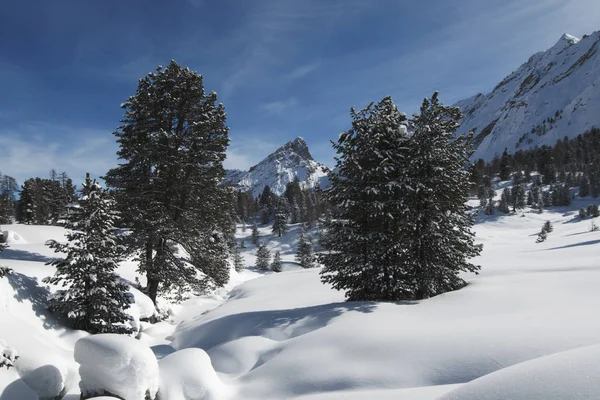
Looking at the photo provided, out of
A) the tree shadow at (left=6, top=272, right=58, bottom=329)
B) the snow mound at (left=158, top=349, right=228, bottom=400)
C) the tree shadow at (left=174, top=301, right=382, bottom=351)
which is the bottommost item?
the tree shadow at (left=174, top=301, right=382, bottom=351)

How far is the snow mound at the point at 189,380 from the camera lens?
626 cm

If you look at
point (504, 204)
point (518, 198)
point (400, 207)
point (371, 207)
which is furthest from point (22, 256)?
point (518, 198)

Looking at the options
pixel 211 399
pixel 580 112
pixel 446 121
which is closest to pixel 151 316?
pixel 211 399

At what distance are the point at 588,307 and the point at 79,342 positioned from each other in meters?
11.3

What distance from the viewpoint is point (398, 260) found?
38.0 ft

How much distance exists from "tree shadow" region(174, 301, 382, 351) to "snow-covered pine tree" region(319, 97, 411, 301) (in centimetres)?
132

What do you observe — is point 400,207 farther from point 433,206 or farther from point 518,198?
point 518,198

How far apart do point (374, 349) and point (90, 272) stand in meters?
8.78

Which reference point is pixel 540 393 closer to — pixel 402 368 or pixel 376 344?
pixel 402 368

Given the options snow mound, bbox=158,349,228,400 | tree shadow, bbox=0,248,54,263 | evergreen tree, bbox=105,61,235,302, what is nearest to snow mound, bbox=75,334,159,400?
snow mound, bbox=158,349,228,400

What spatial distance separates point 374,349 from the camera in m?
6.80

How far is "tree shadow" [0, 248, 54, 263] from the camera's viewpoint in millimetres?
13100

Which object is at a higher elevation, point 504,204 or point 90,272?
point 90,272

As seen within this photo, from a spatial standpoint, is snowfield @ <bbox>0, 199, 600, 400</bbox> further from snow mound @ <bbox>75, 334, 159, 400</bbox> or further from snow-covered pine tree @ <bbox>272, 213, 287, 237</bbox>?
snow-covered pine tree @ <bbox>272, 213, 287, 237</bbox>
